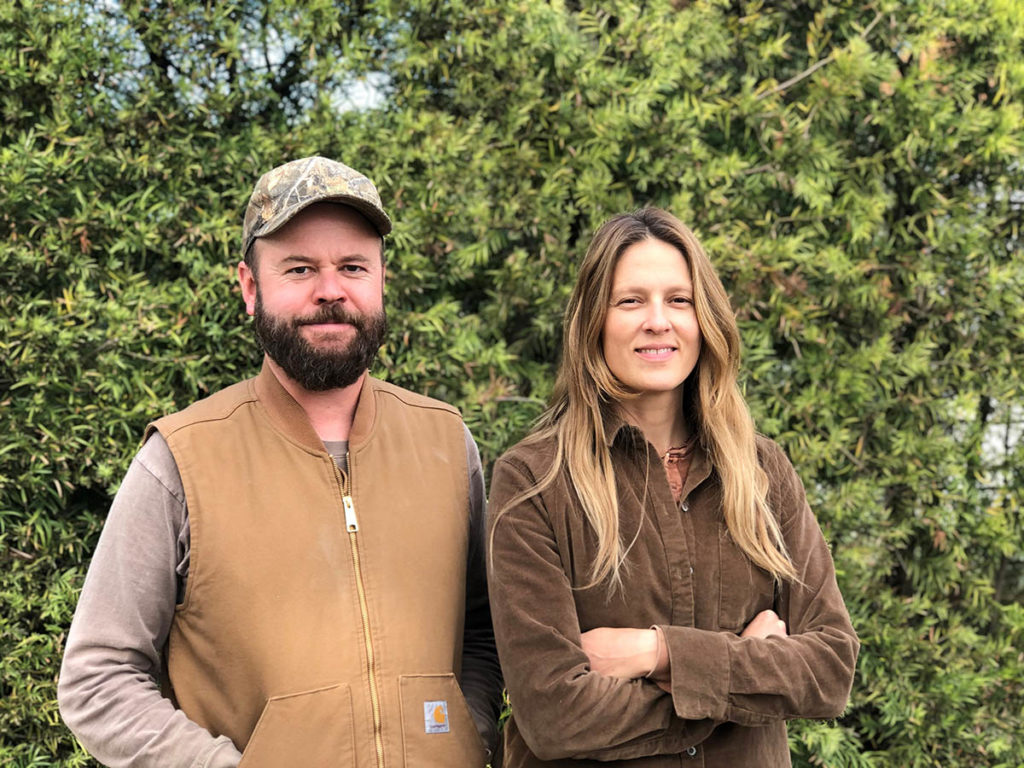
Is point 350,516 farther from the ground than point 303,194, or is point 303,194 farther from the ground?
point 303,194

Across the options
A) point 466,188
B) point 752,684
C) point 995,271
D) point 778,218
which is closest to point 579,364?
point 752,684

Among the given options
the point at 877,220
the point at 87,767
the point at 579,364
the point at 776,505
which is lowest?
the point at 87,767

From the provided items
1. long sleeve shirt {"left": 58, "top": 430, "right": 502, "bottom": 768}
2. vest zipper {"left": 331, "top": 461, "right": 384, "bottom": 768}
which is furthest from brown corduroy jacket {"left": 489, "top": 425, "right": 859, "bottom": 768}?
long sleeve shirt {"left": 58, "top": 430, "right": 502, "bottom": 768}

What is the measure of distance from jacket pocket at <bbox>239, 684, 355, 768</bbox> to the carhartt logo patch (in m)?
0.17

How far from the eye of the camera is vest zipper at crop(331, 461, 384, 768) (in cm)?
233

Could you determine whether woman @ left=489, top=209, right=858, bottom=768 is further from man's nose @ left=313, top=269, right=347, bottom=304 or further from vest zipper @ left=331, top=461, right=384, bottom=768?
man's nose @ left=313, top=269, right=347, bottom=304

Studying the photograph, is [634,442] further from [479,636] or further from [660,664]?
[479,636]

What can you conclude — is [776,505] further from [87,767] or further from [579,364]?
[87,767]

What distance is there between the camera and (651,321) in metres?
2.48

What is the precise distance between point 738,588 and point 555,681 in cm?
48

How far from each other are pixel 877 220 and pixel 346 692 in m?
2.82

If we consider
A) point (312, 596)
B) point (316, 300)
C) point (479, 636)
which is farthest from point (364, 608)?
point (316, 300)

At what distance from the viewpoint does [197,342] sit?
11.2 ft

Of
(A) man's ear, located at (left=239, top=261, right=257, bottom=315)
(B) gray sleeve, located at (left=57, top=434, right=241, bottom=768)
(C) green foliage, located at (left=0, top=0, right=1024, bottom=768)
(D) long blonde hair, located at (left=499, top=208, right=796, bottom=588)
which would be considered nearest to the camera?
(B) gray sleeve, located at (left=57, top=434, right=241, bottom=768)
